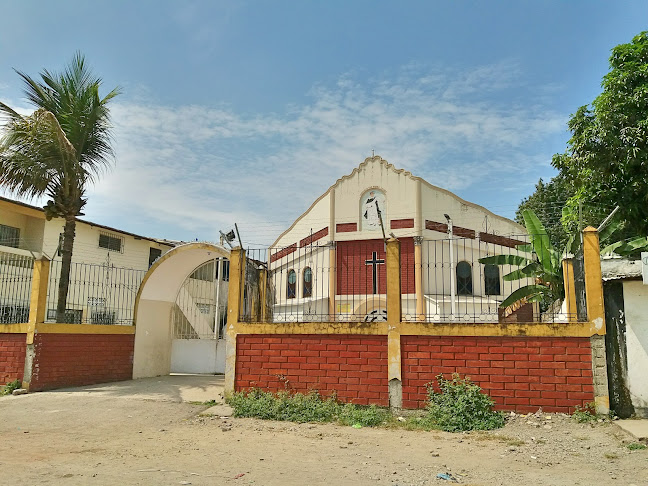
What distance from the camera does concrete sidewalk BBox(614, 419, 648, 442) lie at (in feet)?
23.0

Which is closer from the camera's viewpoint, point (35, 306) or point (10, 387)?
point (10, 387)

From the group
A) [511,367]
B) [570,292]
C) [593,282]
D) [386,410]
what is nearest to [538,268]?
[570,292]

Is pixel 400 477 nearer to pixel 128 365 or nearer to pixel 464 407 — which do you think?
pixel 464 407

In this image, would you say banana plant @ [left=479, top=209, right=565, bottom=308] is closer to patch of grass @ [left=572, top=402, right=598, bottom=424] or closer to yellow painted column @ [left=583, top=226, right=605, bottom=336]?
yellow painted column @ [left=583, top=226, right=605, bottom=336]

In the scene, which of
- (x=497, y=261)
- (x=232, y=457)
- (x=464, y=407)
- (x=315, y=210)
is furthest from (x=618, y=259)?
(x=315, y=210)

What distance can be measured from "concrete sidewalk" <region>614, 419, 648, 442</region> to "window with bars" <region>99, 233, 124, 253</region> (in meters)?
23.3

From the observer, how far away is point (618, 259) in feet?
29.9

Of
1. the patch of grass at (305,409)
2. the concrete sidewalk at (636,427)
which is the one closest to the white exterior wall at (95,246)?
the patch of grass at (305,409)

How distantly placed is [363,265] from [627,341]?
15502mm

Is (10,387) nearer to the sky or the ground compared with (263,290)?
nearer to the ground

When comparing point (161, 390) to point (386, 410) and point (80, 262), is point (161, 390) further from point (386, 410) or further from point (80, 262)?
point (80, 262)

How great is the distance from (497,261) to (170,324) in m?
8.92

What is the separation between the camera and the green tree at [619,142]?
11.9 m

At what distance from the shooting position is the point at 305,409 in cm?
912
